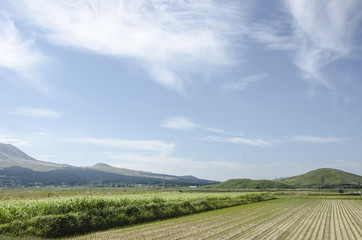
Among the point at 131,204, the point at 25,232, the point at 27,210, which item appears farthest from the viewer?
the point at 131,204

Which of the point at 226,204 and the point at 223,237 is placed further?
the point at 226,204

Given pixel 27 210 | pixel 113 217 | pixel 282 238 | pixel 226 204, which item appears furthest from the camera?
pixel 226 204

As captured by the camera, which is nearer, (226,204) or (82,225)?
(82,225)

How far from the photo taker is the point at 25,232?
52.7 ft

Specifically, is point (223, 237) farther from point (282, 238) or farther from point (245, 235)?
point (282, 238)

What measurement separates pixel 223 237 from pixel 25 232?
1140cm

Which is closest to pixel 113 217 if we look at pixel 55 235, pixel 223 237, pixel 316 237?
pixel 55 235

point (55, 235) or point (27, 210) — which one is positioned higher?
point (27, 210)

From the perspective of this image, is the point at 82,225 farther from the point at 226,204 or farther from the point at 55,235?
the point at 226,204

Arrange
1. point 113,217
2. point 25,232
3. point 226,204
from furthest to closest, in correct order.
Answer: point 226,204 → point 113,217 → point 25,232

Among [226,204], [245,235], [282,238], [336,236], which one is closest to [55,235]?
[245,235]

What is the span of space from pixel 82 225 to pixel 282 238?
13133 mm

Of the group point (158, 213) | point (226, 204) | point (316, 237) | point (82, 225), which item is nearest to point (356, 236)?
point (316, 237)

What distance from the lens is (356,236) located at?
61.2 feet
